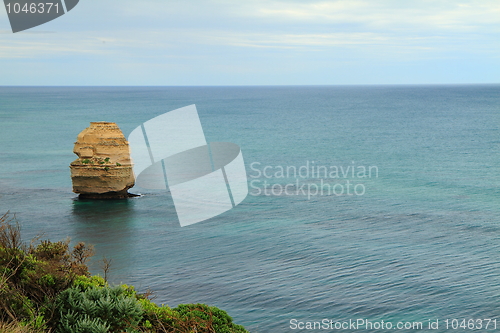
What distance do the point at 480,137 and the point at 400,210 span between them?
53.2 metres

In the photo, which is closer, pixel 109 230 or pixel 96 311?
pixel 96 311

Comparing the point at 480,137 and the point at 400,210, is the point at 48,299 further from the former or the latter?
the point at 480,137

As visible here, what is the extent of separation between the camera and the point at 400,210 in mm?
39281

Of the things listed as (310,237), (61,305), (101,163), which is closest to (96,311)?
(61,305)

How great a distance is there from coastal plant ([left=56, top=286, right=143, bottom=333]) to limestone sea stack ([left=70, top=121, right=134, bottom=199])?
103 feet

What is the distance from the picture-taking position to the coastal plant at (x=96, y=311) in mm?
9617

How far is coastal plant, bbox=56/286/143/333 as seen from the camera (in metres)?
9.62

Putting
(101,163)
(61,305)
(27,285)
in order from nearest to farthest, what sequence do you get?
(61,305) → (27,285) → (101,163)

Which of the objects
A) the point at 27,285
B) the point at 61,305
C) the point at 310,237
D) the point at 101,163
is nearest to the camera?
A: the point at 61,305

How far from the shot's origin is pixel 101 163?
40.7 m

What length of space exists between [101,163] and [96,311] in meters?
32.1

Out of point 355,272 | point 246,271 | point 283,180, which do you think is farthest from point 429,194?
point 246,271

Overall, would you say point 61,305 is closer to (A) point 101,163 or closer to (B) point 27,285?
(B) point 27,285

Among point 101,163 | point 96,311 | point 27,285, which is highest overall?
point 27,285
